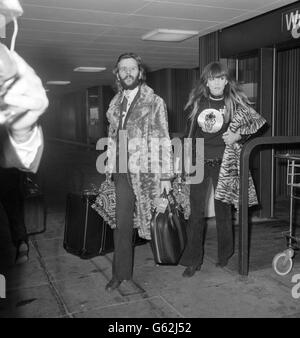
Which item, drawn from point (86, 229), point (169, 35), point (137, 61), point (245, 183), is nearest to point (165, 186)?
point (245, 183)

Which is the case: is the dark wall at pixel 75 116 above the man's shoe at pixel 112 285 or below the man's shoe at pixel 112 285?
above

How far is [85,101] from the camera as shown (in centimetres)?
1964

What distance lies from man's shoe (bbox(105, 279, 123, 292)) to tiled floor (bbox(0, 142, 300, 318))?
0.03m

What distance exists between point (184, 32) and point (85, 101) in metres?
14.0

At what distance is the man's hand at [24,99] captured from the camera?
969 mm

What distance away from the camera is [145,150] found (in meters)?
3.01

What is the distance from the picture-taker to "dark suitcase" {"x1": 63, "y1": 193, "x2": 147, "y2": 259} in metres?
3.78

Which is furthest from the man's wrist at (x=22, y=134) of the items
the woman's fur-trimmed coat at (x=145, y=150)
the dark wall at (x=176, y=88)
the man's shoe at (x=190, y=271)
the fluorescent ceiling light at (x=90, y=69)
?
the dark wall at (x=176, y=88)

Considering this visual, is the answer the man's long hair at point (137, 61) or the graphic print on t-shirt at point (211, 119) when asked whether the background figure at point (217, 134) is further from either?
the man's long hair at point (137, 61)

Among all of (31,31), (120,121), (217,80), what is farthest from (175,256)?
(31,31)

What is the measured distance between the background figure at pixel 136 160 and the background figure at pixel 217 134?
1.42 ft

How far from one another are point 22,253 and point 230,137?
6.98ft

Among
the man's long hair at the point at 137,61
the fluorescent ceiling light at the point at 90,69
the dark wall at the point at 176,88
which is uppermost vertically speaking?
the fluorescent ceiling light at the point at 90,69

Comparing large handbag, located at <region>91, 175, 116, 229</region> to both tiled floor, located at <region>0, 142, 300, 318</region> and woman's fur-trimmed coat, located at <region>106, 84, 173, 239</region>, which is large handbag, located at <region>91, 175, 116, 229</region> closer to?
woman's fur-trimmed coat, located at <region>106, 84, 173, 239</region>
